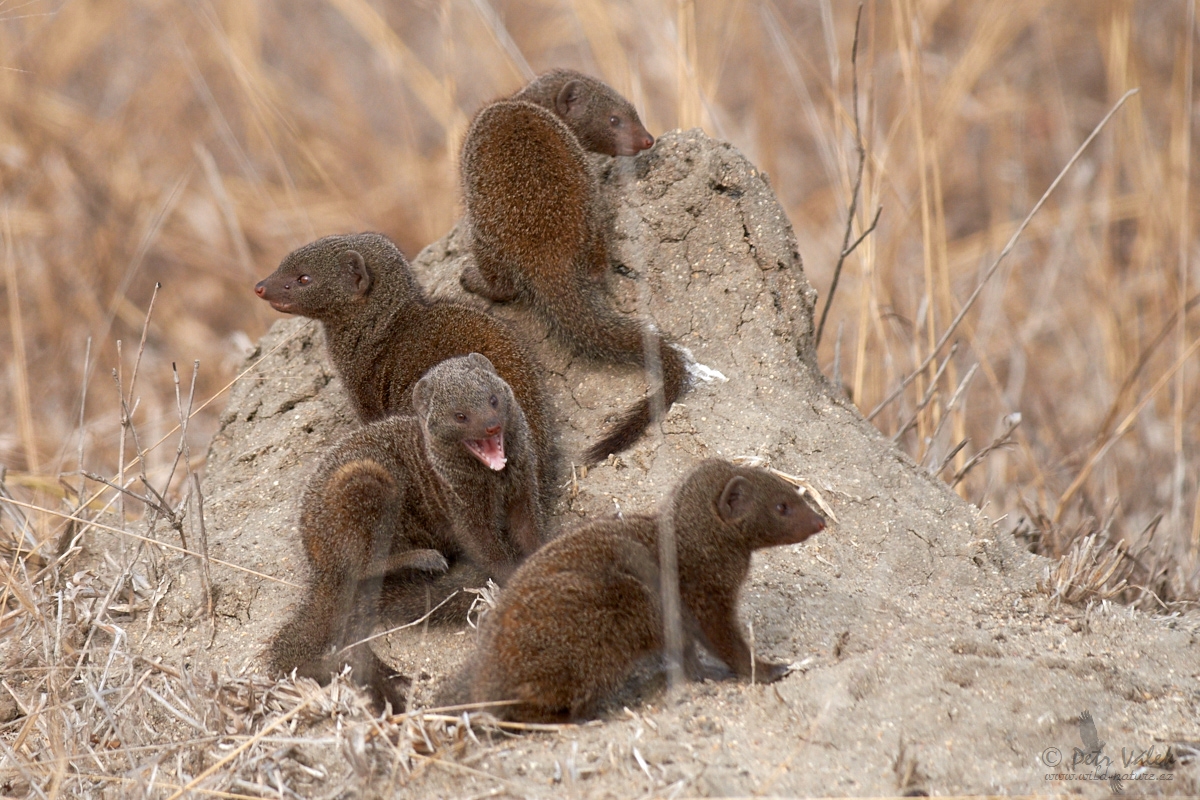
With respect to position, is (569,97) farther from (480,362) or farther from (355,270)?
(480,362)

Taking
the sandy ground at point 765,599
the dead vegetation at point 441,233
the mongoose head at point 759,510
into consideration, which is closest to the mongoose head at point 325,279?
the sandy ground at point 765,599

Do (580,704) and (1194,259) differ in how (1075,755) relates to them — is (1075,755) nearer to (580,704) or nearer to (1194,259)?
(580,704)

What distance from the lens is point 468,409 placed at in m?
2.99

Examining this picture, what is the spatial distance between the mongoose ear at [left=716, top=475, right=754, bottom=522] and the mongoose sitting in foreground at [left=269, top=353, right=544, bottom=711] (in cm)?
57

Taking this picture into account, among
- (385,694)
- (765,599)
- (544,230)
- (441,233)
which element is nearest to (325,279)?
(544,230)

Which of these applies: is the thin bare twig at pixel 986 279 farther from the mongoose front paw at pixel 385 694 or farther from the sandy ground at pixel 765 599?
the mongoose front paw at pixel 385 694

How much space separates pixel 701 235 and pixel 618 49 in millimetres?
2372

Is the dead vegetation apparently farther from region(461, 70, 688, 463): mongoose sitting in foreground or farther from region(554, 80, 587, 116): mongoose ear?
region(461, 70, 688, 463): mongoose sitting in foreground

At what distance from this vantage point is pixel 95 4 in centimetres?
946

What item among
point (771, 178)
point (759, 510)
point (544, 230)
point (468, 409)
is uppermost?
point (544, 230)

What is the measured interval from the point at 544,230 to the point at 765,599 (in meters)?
1.43

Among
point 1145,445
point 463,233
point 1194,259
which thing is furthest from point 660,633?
point 1194,259

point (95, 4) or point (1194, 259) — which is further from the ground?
point (95, 4)

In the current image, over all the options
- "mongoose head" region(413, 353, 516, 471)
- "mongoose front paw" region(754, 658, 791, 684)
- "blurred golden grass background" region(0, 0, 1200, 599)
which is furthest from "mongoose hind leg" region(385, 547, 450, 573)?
"blurred golden grass background" region(0, 0, 1200, 599)
